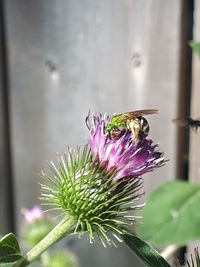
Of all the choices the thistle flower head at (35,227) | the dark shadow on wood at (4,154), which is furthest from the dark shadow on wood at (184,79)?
the dark shadow on wood at (4,154)

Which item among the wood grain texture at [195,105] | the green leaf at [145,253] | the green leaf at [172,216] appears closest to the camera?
the green leaf at [145,253]

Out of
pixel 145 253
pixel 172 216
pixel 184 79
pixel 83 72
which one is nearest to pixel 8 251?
pixel 145 253

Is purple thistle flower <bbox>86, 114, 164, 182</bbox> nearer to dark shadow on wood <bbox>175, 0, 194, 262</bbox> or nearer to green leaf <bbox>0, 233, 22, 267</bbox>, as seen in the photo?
green leaf <bbox>0, 233, 22, 267</bbox>

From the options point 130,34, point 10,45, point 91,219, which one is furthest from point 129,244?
point 10,45

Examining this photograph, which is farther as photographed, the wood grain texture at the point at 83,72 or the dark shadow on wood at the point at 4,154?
the dark shadow on wood at the point at 4,154

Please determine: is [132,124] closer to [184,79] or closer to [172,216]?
[172,216]

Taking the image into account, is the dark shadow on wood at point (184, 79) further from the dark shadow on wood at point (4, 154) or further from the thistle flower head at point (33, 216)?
the dark shadow on wood at point (4, 154)
